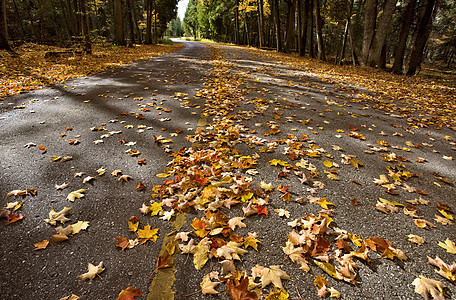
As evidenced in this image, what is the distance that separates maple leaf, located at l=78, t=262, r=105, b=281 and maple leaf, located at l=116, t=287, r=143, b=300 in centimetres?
30

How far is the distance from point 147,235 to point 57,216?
1021mm

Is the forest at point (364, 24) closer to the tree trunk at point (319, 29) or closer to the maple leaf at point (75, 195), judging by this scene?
the tree trunk at point (319, 29)

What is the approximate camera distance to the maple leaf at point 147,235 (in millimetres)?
1995

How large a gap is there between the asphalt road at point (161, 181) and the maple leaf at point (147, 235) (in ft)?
0.20

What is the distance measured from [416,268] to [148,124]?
4467 millimetres

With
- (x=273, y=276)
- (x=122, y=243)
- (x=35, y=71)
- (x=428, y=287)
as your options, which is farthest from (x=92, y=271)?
(x=35, y=71)

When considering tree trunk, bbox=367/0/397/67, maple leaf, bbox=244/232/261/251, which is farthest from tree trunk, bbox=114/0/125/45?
maple leaf, bbox=244/232/261/251

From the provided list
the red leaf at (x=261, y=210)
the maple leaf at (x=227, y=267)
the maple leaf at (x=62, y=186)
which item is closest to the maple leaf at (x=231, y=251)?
the maple leaf at (x=227, y=267)

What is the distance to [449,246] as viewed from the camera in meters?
2.00

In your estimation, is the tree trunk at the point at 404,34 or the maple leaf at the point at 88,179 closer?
the maple leaf at the point at 88,179

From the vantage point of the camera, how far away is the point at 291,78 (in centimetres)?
949

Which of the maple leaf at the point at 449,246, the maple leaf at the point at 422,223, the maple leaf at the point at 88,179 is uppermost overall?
the maple leaf at the point at 422,223

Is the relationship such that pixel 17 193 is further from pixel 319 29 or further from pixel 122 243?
pixel 319 29

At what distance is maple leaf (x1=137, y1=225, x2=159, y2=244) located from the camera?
200 centimetres
